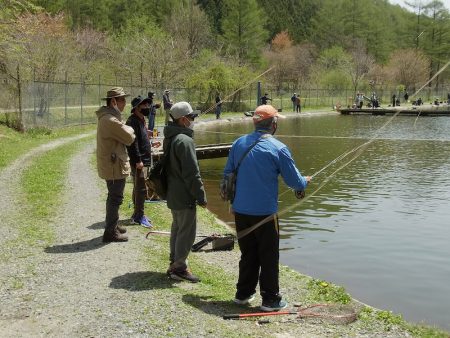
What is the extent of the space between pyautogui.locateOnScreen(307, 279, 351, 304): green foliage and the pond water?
85 cm

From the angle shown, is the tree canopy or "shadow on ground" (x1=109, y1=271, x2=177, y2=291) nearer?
"shadow on ground" (x1=109, y1=271, x2=177, y2=291)

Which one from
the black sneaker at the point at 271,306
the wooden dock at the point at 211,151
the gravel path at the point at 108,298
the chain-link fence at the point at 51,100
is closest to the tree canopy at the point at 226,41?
the chain-link fence at the point at 51,100

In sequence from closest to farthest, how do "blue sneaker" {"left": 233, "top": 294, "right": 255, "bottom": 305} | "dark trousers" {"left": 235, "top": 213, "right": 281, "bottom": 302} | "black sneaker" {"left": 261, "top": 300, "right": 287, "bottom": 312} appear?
"dark trousers" {"left": 235, "top": 213, "right": 281, "bottom": 302} < "black sneaker" {"left": 261, "top": 300, "right": 287, "bottom": 312} < "blue sneaker" {"left": 233, "top": 294, "right": 255, "bottom": 305}

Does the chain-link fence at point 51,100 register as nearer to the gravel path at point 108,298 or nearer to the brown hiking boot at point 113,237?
the brown hiking boot at point 113,237

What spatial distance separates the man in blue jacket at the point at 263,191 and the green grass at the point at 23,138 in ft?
38.4

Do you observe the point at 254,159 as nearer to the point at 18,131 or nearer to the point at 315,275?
the point at 315,275

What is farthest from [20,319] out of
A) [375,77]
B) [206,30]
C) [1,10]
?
[375,77]

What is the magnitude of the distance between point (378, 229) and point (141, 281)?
20.8 ft

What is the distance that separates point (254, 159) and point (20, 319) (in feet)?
8.75

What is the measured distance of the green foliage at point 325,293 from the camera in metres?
6.95

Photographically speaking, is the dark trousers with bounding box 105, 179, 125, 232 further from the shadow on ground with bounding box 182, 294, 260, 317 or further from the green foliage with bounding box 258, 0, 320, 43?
the green foliage with bounding box 258, 0, 320, 43

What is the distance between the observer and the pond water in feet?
27.3

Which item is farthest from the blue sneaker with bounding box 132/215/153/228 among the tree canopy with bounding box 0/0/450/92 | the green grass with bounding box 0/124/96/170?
the tree canopy with bounding box 0/0/450/92

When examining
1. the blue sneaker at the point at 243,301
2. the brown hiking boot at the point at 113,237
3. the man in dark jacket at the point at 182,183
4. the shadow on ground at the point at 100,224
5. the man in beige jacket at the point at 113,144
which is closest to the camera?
the blue sneaker at the point at 243,301
